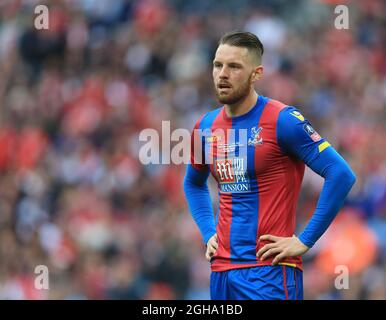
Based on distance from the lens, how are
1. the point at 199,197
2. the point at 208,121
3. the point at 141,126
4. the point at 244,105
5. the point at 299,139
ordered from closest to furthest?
the point at 299,139 < the point at 244,105 < the point at 208,121 < the point at 199,197 < the point at 141,126

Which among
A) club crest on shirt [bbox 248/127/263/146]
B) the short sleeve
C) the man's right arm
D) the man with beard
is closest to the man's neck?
the man with beard

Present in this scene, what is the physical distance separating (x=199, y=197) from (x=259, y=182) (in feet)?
2.29

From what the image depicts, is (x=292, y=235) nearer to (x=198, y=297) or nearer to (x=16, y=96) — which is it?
(x=198, y=297)

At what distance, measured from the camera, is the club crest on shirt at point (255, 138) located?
4539 mm

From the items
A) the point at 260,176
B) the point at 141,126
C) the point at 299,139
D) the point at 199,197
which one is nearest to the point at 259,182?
the point at 260,176

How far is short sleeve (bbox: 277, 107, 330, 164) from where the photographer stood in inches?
173

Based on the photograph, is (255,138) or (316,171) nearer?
(316,171)

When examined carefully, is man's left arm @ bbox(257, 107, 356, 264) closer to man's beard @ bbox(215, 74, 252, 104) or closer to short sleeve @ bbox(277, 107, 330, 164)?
short sleeve @ bbox(277, 107, 330, 164)

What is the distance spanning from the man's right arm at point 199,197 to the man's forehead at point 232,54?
783 mm

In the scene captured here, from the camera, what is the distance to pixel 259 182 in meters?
4.56

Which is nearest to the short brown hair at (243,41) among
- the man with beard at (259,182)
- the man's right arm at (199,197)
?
the man with beard at (259,182)

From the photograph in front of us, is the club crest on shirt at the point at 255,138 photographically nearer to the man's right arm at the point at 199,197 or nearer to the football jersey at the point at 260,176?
the football jersey at the point at 260,176

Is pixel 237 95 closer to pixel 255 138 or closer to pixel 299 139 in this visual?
pixel 255 138

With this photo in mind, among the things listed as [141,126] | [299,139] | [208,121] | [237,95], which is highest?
[141,126]
